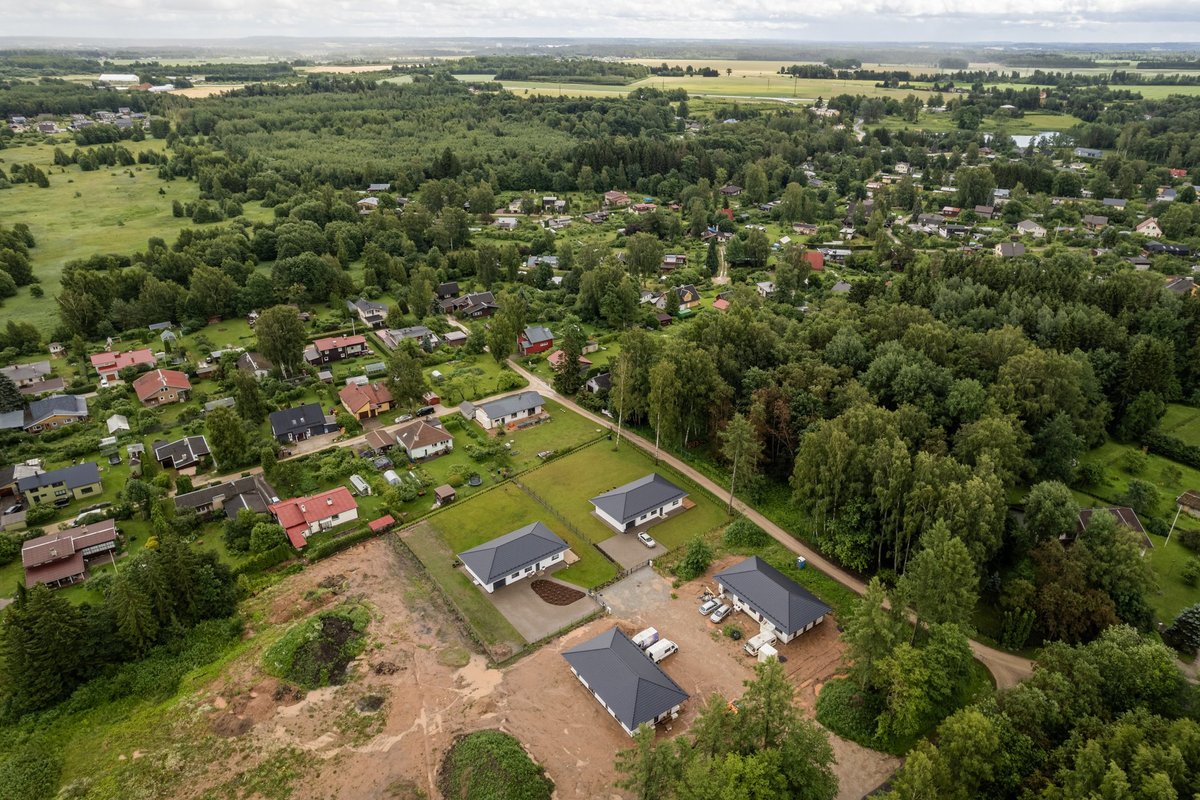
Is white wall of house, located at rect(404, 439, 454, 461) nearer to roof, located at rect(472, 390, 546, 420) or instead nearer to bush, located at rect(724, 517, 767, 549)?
roof, located at rect(472, 390, 546, 420)

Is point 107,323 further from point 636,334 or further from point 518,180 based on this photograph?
point 518,180

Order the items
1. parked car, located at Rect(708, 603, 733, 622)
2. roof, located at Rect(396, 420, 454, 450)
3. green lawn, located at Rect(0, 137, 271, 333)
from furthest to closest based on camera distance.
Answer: green lawn, located at Rect(0, 137, 271, 333) → roof, located at Rect(396, 420, 454, 450) → parked car, located at Rect(708, 603, 733, 622)

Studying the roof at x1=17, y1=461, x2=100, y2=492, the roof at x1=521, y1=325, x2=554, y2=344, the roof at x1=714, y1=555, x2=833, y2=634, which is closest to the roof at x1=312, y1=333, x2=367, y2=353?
the roof at x1=521, y1=325, x2=554, y2=344

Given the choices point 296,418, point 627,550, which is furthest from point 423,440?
point 627,550

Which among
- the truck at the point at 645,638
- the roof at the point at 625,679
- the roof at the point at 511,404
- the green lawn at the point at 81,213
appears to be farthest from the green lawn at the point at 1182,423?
the green lawn at the point at 81,213

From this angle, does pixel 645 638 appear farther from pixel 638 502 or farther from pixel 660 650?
pixel 638 502

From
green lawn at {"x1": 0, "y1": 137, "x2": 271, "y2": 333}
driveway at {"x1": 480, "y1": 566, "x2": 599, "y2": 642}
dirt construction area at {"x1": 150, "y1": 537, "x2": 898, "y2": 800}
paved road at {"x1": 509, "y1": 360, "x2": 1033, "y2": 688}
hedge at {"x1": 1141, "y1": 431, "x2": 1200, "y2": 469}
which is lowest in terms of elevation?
driveway at {"x1": 480, "y1": 566, "x2": 599, "y2": 642}
